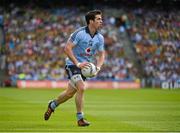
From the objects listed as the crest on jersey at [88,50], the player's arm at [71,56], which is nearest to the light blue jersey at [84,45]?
the crest on jersey at [88,50]

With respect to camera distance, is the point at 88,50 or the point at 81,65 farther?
the point at 88,50

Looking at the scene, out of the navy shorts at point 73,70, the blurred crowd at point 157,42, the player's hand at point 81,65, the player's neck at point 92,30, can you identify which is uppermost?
the player's neck at point 92,30

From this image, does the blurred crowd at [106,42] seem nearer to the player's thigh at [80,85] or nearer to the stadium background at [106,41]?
the stadium background at [106,41]

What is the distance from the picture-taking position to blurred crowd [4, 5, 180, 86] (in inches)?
1641

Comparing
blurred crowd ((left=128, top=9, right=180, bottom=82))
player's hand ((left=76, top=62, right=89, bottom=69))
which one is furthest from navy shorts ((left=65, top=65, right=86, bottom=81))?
Result: blurred crowd ((left=128, top=9, right=180, bottom=82))

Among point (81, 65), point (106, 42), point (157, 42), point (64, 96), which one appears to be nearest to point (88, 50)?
point (81, 65)

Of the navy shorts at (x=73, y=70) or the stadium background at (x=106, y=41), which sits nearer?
the navy shorts at (x=73, y=70)

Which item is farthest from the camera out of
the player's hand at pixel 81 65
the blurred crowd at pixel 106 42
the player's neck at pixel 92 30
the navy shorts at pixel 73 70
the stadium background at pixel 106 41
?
the blurred crowd at pixel 106 42

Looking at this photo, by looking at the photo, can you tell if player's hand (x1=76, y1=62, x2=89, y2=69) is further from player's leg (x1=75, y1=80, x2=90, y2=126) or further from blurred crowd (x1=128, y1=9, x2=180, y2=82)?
blurred crowd (x1=128, y1=9, x2=180, y2=82)

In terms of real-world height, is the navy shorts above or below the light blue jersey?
below

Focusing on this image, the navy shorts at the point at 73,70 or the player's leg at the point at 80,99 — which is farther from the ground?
the navy shorts at the point at 73,70

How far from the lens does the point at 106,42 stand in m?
44.0

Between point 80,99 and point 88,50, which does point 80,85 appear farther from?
point 88,50

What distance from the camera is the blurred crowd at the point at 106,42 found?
41688mm
